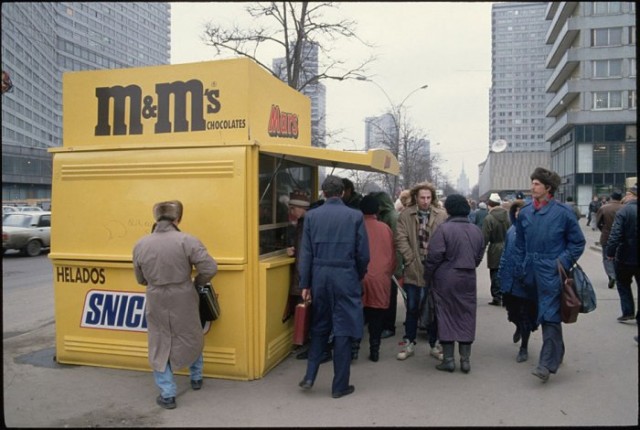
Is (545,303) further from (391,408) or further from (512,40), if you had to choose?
(512,40)

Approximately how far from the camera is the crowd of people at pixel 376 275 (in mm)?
4180

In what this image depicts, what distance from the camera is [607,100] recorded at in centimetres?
4397

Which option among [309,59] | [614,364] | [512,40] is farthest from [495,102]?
[614,364]

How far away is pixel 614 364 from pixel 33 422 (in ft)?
17.7

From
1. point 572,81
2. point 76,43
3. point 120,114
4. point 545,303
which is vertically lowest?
point 545,303

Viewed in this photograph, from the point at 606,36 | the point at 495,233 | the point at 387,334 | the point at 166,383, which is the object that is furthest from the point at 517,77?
the point at 166,383

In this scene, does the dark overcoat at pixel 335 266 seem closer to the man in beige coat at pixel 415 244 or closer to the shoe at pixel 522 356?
the man in beige coat at pixel 415 244

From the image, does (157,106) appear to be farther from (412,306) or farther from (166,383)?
(412,306)

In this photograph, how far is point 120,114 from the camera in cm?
522

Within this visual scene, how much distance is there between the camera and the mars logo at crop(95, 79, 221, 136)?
5.00 meters

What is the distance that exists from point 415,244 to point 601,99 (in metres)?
46.7

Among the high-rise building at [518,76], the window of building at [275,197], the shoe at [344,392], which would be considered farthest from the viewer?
the high-rise building at [518,76]

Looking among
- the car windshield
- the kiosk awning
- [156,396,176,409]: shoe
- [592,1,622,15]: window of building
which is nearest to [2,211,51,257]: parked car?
the car windshield

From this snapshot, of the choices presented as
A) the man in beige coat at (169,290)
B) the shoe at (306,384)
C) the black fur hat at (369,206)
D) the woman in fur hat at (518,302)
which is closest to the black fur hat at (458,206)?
the woman in fur hat at (518,302)
